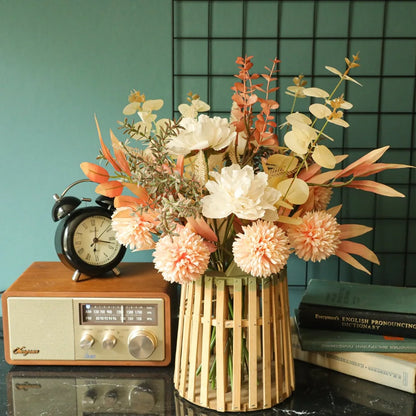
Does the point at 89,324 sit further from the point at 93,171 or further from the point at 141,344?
the point at 93,171

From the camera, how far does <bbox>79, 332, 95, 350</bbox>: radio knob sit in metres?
1.10

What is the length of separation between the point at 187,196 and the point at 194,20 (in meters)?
0.61

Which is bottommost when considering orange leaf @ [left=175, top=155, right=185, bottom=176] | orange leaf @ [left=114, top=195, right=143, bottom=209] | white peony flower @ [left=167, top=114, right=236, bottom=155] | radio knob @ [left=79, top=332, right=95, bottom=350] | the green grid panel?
radio knob @ [left=79, top=332, right=95, bottom=350]

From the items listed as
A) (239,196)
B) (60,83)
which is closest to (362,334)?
(239,196)

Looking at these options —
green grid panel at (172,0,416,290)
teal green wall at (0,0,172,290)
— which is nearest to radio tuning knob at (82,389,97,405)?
teal green wall at (0,0,172,290)

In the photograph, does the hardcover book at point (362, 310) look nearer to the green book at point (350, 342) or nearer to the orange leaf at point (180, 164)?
the green book at point (350, 342)

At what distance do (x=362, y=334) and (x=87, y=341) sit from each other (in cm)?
54

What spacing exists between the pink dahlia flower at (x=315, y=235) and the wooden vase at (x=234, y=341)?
0.09 meters

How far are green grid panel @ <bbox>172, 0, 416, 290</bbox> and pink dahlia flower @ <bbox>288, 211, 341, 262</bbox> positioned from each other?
1.51ft

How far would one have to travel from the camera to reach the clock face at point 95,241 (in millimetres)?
1164

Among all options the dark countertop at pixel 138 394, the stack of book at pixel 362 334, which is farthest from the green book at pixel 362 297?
the dark countertop at pixel 138 394

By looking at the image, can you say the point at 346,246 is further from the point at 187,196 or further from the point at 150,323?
the point at 150,323

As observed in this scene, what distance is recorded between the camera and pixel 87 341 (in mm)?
1103

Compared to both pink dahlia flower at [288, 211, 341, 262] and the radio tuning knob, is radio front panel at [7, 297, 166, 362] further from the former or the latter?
pink dahlia flower at [288, 211, 341, 262]
